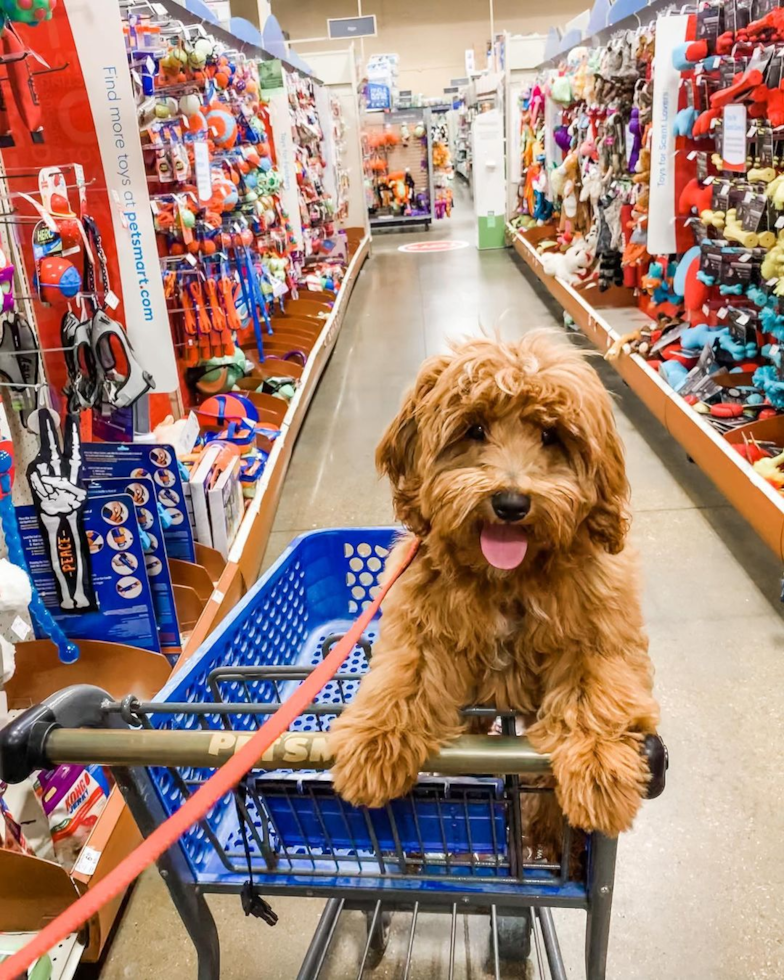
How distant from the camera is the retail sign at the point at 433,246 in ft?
39.1

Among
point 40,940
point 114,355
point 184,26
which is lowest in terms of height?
point 40,940

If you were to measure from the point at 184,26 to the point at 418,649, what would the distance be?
11.5 ft

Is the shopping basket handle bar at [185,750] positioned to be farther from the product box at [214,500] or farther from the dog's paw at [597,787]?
the product box at [214,500]

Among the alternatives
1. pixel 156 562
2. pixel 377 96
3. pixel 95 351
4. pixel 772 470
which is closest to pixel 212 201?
pixel 95 351

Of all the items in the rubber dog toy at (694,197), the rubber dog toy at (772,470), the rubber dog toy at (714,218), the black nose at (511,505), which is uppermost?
the rubber dog toy at (694,197)

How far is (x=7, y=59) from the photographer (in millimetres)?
2082

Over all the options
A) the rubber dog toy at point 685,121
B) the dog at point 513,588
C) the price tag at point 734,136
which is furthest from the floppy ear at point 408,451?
the rubber dog toy at point 685,121

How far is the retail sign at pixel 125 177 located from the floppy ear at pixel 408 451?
1632mm

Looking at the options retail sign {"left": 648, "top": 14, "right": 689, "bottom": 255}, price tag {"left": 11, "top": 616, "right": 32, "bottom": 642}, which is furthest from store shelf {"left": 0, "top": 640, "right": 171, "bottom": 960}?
retail sign {"left": 648, "top": 14, "right": 689, "bottom": 255}

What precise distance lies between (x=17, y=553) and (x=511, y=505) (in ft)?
4.91

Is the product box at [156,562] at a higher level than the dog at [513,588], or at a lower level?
lower

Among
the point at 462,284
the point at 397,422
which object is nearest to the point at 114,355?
the point at 397,422

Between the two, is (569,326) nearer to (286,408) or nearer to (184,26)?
(286,408)

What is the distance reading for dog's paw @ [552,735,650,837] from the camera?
104cm
